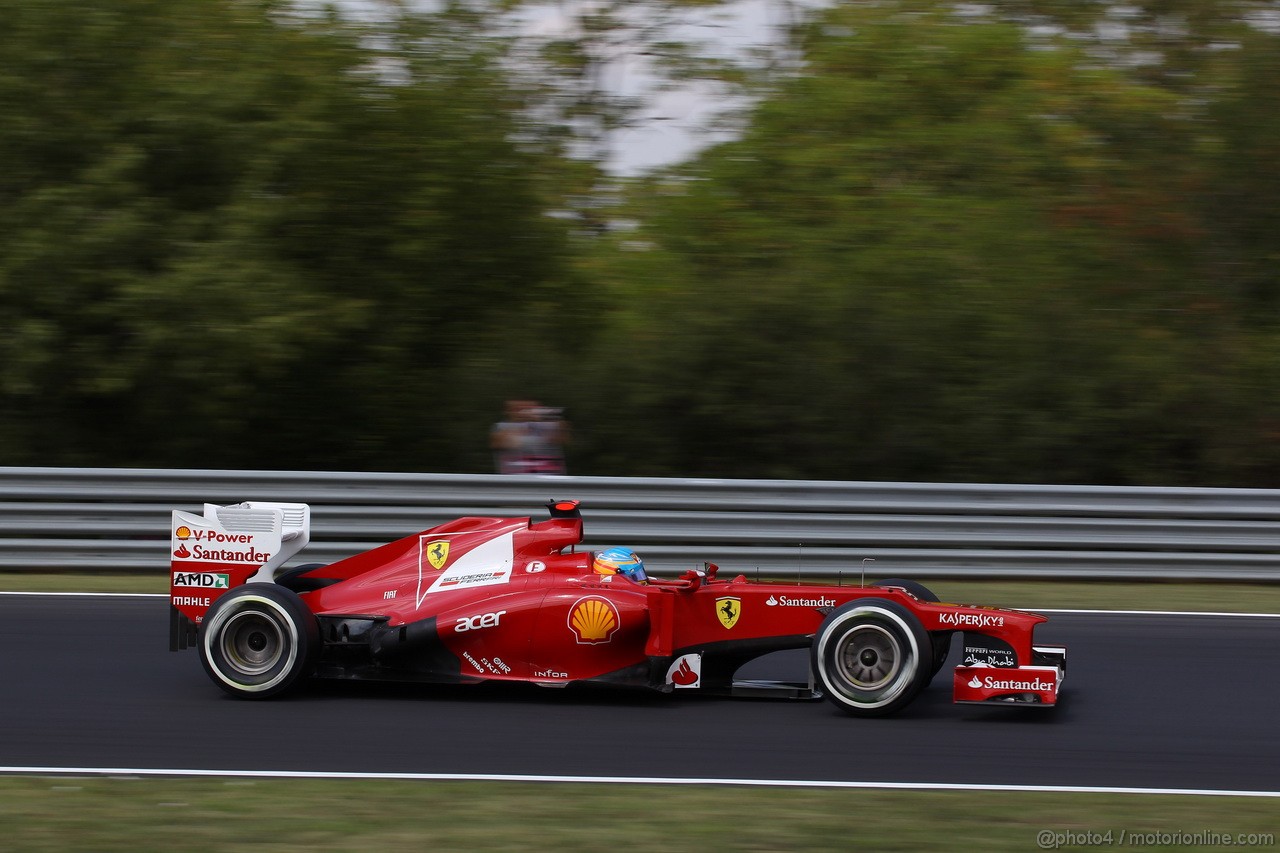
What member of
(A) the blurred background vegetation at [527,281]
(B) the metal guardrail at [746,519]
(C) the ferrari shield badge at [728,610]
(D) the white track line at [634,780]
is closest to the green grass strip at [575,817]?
(D) the white track line at [634,780]

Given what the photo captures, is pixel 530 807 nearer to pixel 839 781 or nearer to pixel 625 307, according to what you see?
pixel 839 781

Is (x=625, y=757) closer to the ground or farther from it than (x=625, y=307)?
closer to the ground

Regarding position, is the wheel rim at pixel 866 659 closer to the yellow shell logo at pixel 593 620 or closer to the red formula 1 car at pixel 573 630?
the red formula 1 car at pixel 573 630

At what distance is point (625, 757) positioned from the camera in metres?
6.31

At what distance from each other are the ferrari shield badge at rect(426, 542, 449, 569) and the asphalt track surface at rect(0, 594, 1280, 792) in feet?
2.29

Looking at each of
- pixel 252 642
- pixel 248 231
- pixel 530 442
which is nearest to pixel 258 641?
pixel 252 642

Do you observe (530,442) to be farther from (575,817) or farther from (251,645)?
(575,817)

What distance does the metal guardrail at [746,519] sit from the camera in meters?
11.8

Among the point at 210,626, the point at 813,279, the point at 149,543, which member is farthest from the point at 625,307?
the point at 210,626

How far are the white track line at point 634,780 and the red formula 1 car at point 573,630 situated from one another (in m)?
1.10

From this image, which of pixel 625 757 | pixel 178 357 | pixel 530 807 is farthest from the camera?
pixel 178 357

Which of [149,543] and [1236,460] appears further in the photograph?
[1236,460]

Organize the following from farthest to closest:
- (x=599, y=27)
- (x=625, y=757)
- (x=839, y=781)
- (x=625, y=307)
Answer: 1. (x=599, y=27)
2. (x=625, y=307)
3. (x=625, y=757)
4. (x=839, y=781)

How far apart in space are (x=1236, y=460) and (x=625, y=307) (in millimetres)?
6547
